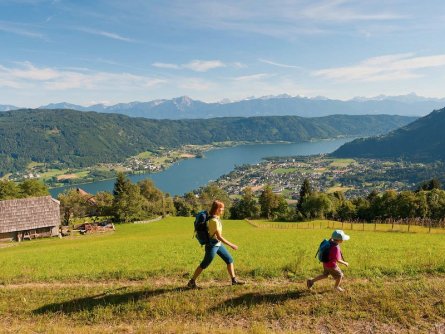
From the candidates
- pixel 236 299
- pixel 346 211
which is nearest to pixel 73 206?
pixel 346 211

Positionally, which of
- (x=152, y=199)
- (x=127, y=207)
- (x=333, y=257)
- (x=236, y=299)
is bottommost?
(x=152, y=199)

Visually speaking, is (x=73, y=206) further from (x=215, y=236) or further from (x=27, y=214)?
(x=215, y=236)

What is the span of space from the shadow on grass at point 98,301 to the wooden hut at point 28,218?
48.0 metres

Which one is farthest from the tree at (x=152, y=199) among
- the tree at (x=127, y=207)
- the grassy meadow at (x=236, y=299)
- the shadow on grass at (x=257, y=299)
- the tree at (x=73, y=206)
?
the shadow on grass at (x=257, y=299)

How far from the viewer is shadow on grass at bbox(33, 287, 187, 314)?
10992 millimetres

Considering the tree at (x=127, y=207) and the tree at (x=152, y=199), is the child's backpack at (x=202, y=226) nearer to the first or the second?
the tree at (x=127, y=207)

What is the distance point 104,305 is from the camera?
1103 centimetres

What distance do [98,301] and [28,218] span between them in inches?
1951

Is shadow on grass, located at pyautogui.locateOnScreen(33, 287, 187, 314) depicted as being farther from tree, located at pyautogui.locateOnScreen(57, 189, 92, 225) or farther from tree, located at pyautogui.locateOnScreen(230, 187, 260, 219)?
tree, located at pyautogui.locateOnScreen(230, 187, 260, 219)

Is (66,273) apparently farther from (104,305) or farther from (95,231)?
(95,231)

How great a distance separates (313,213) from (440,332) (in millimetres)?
67764

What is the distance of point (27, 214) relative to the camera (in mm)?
53844

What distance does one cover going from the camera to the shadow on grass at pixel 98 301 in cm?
1099

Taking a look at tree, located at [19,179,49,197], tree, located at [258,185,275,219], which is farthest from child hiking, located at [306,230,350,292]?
tree, located at [258,185,275,219]
